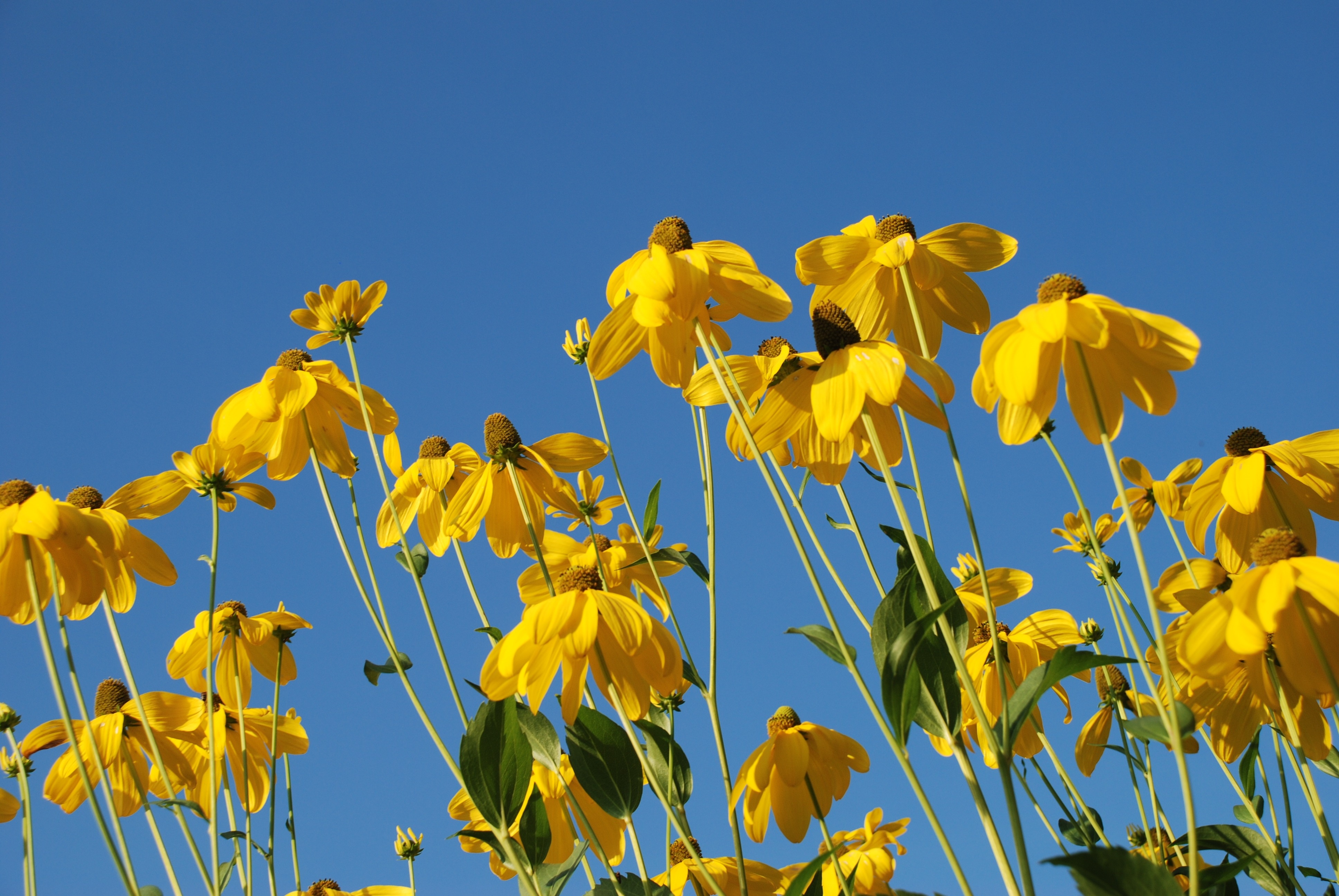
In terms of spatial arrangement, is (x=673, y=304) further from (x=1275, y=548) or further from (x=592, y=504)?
(x=592, y=504)

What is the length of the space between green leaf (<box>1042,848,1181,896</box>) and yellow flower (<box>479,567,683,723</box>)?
2.58ft

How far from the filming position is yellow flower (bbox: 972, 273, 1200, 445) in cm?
131

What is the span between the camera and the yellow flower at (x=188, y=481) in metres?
2.02

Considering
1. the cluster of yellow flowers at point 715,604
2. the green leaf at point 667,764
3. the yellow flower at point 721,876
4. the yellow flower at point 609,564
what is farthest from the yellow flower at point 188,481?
the yellow flower at point 721,876

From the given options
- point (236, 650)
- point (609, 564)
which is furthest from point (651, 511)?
point (236, 650)

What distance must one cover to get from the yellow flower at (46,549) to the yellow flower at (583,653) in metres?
0.84

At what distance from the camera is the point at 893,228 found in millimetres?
1794

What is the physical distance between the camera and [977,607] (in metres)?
2.27

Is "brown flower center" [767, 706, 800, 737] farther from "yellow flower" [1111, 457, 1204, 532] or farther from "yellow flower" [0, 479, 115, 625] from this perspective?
"yellow flower" [0, 479, 115, 625]

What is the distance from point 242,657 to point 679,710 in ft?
3.94

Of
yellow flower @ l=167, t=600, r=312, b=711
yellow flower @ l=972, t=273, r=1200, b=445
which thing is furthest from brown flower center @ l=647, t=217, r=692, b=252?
yellow flower @ l=167, t=600, r=312, b=711

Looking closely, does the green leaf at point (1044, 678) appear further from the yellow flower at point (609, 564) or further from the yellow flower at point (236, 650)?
the yellow flower at point (236, 650)

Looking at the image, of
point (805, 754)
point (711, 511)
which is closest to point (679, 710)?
point (805, 754)

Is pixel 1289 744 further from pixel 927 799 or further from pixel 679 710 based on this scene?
pixel 679 710
